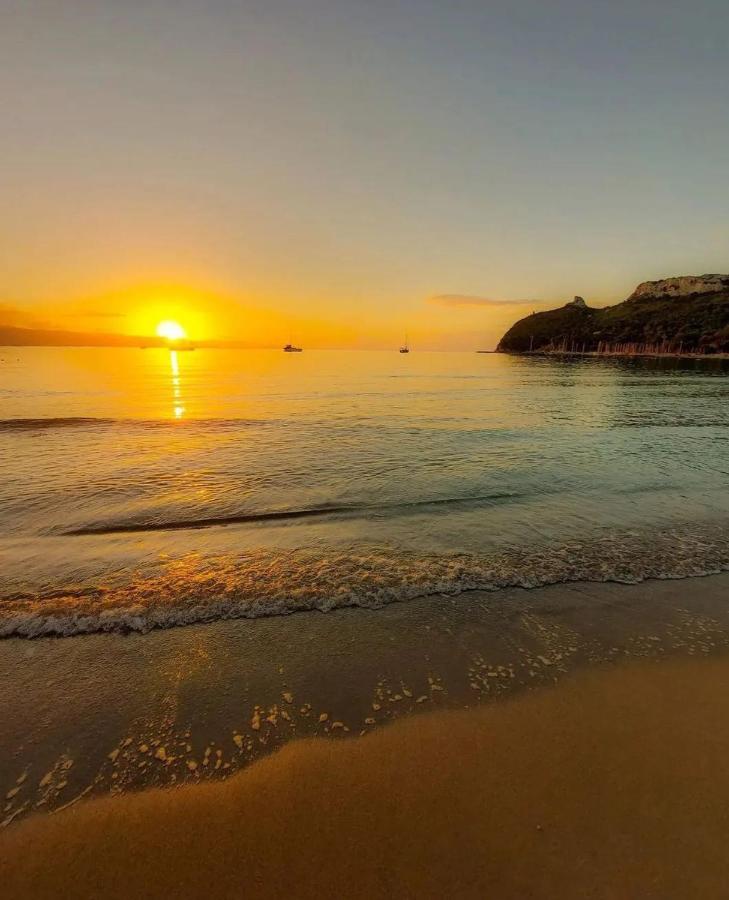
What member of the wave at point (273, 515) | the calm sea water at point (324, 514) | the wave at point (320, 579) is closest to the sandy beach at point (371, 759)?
the wave at point (320, 579)

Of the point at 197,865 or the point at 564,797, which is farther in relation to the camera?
the point at 564,797

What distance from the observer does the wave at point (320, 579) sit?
7.33 m

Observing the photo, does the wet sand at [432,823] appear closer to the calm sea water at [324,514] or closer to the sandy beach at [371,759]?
the sandy beach at [371,759]

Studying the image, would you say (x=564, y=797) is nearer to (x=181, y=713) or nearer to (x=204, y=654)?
(x=181, y=713)

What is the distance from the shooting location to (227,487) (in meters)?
15.2

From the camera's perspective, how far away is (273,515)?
12.4m

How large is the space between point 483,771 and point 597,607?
432 centimetres

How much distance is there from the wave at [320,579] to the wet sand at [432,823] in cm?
318

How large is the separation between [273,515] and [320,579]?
422cm

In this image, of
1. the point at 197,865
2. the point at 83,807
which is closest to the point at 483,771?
the point at 197,865

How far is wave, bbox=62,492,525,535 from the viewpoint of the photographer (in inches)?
449

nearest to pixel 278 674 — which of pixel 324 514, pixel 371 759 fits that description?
pixel 371 759

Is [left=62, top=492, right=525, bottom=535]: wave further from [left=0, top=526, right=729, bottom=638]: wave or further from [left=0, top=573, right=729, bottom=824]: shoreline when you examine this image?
[left=0, top=573, right=729, bottom=824]: shoreline

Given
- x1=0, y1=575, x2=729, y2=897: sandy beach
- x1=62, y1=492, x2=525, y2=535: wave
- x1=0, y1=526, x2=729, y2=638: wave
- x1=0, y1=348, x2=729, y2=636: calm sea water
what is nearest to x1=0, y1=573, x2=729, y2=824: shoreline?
x1=0, y1=575, x2=729, y2=897: sandy beach
